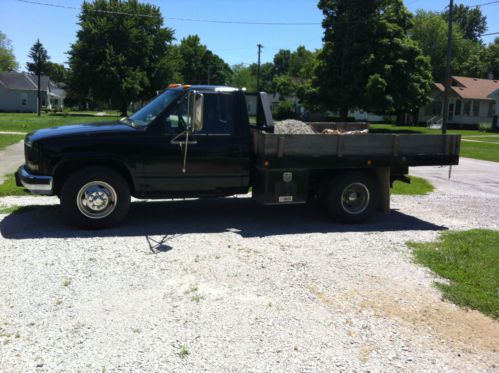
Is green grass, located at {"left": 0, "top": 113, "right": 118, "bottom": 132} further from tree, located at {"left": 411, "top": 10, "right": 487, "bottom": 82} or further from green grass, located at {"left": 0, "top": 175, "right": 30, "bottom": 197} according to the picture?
tree, located at {"left": 411, "top": 10, "right": 487, "bottom": 82}

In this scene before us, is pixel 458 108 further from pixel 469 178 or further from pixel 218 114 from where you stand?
pixel 218 114

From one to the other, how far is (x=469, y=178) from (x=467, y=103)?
4321 cm

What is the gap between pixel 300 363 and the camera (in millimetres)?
3678

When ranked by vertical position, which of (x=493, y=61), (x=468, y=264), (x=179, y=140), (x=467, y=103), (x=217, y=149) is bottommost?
(x=468, y=264)

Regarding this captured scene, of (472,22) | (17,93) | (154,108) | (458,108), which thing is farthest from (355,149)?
(472,22)

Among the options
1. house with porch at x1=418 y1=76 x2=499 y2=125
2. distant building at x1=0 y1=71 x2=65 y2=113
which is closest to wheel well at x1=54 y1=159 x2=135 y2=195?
house with porch at x1=418 y1=76 x2=499 y2=125

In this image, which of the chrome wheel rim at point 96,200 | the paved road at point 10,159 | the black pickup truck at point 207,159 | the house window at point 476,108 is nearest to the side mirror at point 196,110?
the black pickup truck at point 207,159

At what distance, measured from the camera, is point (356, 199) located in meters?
7.96

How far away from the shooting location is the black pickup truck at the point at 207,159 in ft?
22.0

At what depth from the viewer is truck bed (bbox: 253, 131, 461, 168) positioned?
7203mm

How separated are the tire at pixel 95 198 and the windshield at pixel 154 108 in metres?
0.90

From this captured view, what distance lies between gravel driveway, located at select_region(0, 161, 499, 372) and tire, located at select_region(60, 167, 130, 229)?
203 millimetres

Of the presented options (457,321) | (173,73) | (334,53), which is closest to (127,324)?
(457,321)

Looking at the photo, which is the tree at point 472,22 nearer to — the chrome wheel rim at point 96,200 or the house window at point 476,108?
the house window at point 476,108
